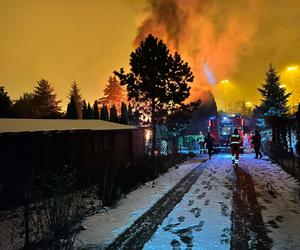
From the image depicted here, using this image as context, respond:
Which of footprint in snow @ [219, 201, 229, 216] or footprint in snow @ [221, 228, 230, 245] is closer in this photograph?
footprint in snow @ [221, 228, 230, 245]

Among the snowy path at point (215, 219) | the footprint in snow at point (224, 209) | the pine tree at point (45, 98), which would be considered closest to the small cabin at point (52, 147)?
the snowy path at point (215, 219)

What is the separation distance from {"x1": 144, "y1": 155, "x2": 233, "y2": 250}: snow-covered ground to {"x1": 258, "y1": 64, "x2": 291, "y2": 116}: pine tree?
35.1m

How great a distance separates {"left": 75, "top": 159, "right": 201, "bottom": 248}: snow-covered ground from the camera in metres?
7.55

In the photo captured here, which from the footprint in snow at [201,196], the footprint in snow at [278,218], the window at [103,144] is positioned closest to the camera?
the footprint in snow at [278,218]

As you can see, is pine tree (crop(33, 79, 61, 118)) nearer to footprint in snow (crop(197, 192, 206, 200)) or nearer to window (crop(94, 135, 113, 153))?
window (crop(94, 135, 113, 153))

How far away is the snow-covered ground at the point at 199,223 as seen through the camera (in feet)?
22.8

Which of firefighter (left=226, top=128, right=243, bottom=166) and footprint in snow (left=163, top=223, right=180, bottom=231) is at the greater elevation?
firefighter (left=226, top=128, right=243, bottom=166)

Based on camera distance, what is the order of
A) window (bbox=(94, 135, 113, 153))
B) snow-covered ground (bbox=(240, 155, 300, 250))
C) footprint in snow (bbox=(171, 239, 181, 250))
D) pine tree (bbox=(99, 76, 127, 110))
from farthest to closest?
pine tree (bbox=(99, 76, 127, 110)), window (bbox=(94, 135, 113, 153)), snow-covered ground (bbox=(240, 155, 300, 250)), footprint in snow (bbox=(171, 239, 181, 250))

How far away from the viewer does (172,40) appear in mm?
44031

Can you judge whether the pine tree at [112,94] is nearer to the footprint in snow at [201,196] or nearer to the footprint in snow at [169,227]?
the footprint in snow at [201,196]

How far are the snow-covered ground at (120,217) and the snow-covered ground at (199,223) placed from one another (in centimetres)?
88

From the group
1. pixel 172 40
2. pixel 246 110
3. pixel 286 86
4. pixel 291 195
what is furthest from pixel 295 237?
pixel 246 110


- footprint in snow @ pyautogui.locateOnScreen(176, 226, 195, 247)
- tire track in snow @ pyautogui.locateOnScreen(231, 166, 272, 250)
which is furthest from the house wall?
tire track in snow @ pyautogui.locateOnScreen(231, 166, 272, 250)

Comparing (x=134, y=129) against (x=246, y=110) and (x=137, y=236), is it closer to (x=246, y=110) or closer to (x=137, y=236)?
(x=137, y=236)
